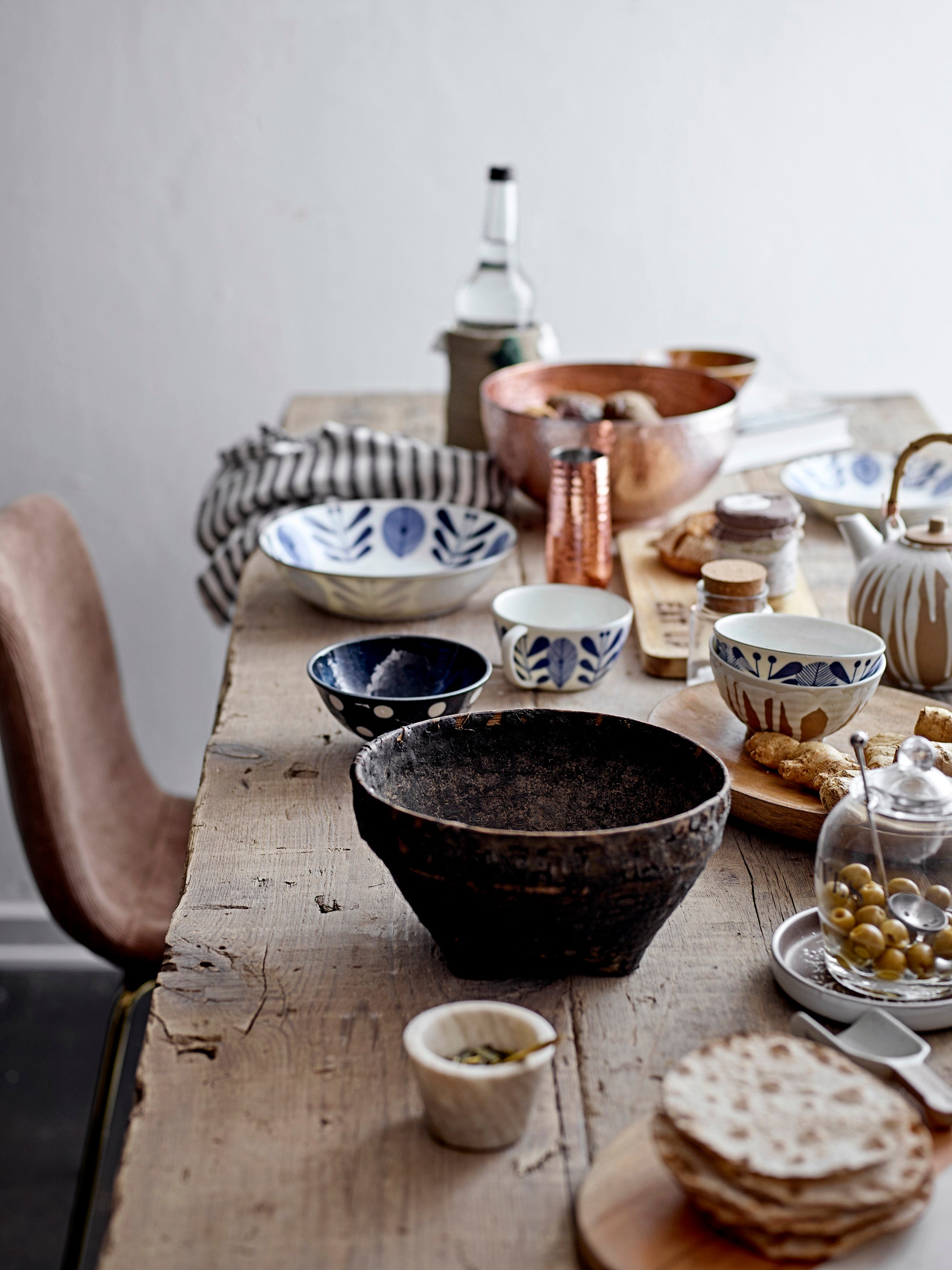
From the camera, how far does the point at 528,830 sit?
2.39 ft

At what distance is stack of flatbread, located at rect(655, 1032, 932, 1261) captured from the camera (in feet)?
1.49

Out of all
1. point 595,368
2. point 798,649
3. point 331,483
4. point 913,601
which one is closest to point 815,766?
point 798,649

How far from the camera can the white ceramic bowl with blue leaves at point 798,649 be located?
0.82 metres

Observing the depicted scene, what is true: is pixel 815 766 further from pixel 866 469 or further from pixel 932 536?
pixel 866 469

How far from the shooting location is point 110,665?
160 centimetres

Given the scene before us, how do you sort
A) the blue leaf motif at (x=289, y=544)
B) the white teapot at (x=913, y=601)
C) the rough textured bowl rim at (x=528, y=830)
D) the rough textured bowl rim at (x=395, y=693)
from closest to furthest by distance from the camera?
the rough textured bowl rim at (x=528, y=830) < the rough textured bowl rim at (x=395, y=693) < the white teapot at (x=913, y=601) < the blue leaf motif at (x=289, y=544)

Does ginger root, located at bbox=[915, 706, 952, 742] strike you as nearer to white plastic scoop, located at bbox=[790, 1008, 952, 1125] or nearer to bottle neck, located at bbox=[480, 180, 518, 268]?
white plastic scoop, located at bbox=[790, 1008, 952, 1125]

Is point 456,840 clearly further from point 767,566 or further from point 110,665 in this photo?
point 110,665

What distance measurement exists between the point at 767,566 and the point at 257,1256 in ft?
2.70

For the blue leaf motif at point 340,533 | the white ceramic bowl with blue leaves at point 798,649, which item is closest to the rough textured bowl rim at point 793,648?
the white ceramic bowl with blue leaves at point 798,649

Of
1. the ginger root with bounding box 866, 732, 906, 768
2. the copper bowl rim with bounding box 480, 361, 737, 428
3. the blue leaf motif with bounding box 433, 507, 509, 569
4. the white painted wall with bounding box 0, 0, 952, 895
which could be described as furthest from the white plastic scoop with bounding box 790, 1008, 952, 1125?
the white painted wall with bounding box 0, 0, 952, 895

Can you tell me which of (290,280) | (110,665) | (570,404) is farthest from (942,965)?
(290,280)

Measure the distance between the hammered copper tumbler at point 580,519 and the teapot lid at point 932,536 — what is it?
0.29 m

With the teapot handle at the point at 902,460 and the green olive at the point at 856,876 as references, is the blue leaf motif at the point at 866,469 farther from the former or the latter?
the green olive at the point at 856,876
